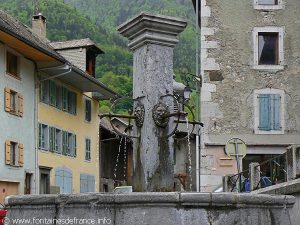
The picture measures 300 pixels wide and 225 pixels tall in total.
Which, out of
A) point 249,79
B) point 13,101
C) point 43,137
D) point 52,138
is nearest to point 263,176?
point 249,79

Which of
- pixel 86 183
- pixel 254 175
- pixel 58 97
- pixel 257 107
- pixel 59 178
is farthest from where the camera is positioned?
pixel 86 183

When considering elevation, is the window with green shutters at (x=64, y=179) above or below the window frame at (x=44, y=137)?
below

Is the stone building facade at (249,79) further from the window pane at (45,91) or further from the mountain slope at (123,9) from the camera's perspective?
the mountain slope at (123,9)

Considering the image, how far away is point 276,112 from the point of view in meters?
28.3

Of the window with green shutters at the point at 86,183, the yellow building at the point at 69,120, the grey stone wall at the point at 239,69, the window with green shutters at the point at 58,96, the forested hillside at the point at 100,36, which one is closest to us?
the grey stone wall at the point at 239,69

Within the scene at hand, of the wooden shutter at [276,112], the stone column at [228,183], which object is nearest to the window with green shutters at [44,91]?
the wooden shutter at [276,112]

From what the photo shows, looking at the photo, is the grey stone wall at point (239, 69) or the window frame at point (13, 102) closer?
the grey stone wall at point (239, 69)

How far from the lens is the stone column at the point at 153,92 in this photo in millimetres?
10359

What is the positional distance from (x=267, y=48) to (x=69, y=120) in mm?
A: 11836

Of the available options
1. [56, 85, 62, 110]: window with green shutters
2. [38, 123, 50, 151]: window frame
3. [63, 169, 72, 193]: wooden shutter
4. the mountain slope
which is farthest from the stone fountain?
the mountain slope

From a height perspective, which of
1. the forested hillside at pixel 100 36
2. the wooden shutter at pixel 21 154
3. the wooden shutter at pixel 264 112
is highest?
the forested hillside at pixel 100 36

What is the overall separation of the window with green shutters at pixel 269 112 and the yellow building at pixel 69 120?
966 cm

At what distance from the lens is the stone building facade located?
27906mm

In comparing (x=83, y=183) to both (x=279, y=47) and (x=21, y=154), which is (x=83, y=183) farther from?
(x=279, y=47)
